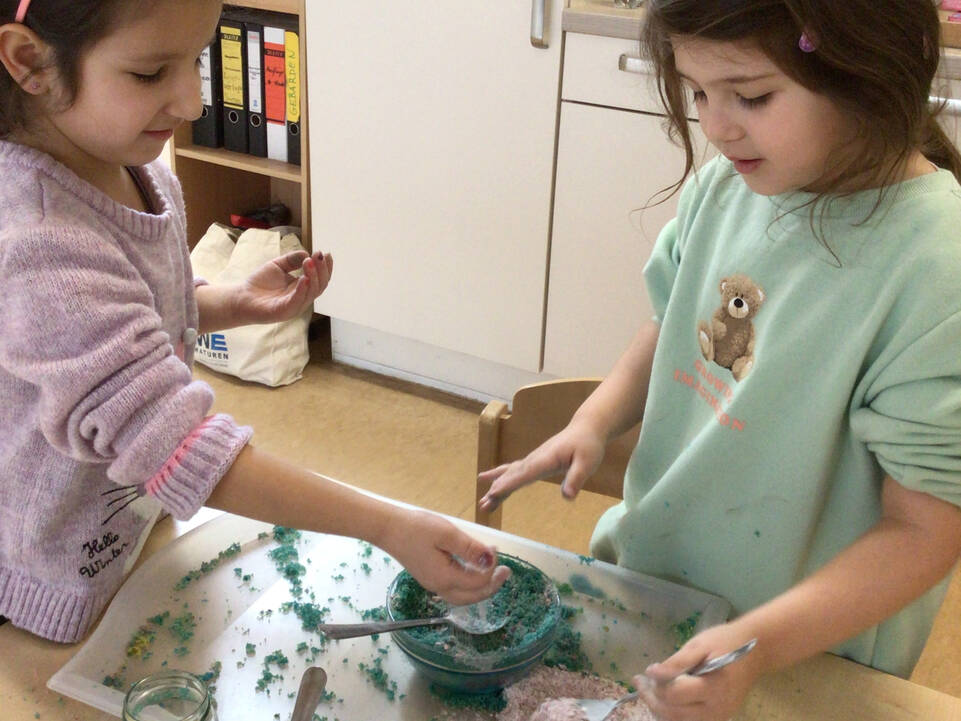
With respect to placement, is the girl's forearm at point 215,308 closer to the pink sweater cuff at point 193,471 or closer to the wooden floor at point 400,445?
the pink sweater cuff at point 193,471

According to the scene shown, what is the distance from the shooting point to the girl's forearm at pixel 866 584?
0.76m

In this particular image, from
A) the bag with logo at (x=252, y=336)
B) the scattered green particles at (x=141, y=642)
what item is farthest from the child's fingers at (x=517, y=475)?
the bag with logo at (x=252, y=336)

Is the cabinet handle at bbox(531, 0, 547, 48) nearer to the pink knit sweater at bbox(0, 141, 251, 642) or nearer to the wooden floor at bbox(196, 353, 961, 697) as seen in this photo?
the wooden floor at bbox(196, 353, 961, 697)

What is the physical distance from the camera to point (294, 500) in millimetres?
783

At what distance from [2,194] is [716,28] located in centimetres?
56

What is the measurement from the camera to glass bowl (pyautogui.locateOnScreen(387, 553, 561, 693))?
777mm

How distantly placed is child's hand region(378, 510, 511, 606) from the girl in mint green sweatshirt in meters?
0.16

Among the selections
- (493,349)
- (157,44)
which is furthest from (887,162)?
(493,349)

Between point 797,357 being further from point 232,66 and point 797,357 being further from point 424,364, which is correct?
point 232,66

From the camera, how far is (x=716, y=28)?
2.53ft

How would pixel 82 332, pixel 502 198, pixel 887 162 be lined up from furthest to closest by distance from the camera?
1. pixel 502 198
2. pixel 887 162
3. pixel 82 332

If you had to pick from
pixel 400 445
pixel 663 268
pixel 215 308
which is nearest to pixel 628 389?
pixel 663 268

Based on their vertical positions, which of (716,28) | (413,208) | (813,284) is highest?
(716,28)

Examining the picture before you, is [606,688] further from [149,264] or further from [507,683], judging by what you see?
[149,264]
